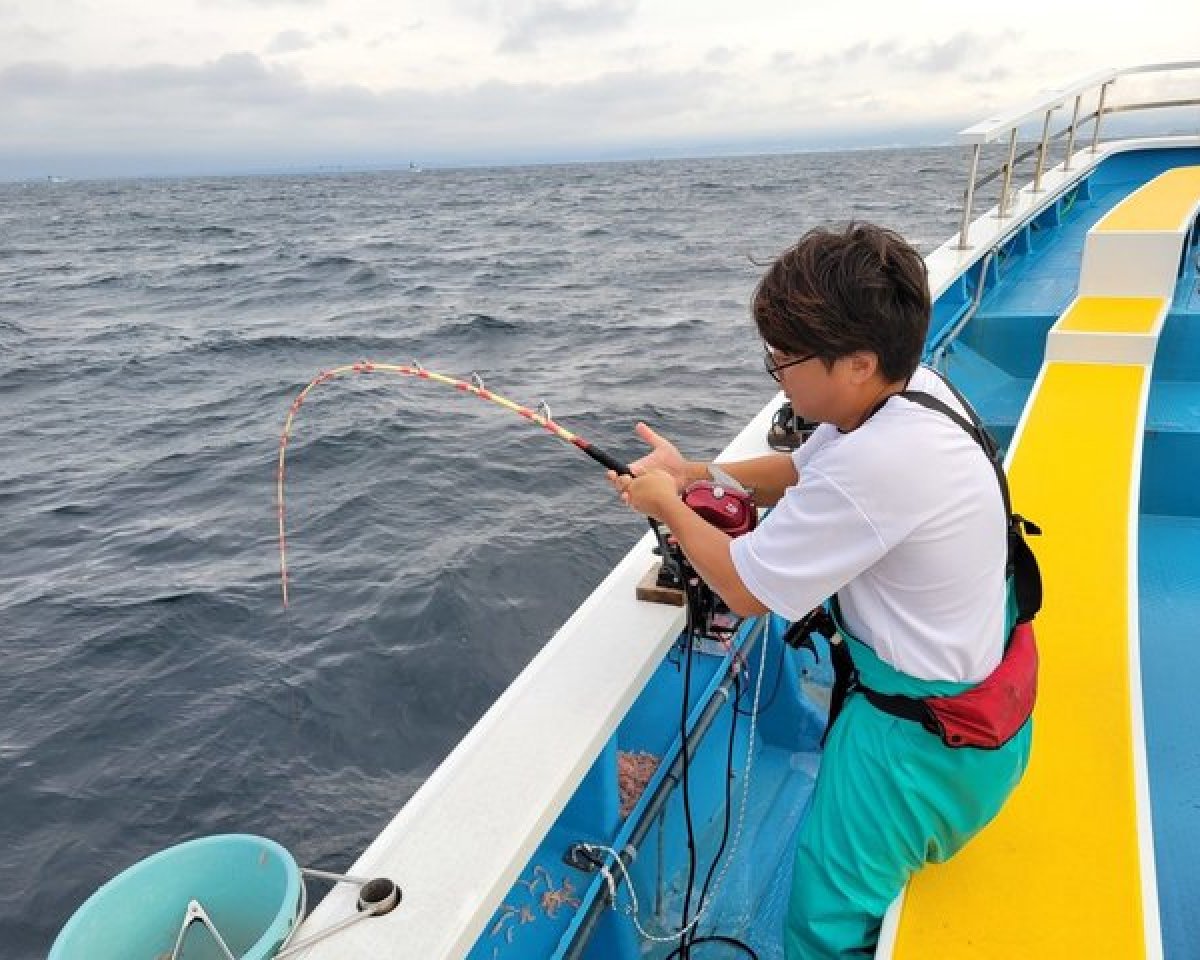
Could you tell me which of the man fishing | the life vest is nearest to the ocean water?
the man fishing

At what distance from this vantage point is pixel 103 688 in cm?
510

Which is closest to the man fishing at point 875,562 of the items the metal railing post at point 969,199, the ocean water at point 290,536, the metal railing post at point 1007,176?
the ocean water at point 290,536

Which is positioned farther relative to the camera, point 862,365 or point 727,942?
point 727,942

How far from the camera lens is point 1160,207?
214 inches

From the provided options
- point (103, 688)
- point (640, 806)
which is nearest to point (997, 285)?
point (640, 806)

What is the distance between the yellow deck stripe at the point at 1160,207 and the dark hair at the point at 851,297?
398cm

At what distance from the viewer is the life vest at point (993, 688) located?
1.51 meters

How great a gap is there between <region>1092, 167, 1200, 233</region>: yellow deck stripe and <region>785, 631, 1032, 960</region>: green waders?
407 centimetres

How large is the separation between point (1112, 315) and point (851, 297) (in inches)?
139

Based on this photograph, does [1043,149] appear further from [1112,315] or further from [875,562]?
[875,562]

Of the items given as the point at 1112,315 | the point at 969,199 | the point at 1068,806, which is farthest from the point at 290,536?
the point at 1068,806

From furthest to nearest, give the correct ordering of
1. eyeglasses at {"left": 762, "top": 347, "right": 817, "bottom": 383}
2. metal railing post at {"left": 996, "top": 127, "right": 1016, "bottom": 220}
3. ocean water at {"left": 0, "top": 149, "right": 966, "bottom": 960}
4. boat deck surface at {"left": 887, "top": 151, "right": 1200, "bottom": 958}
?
metal railing post at {"left": 996, "top": 127, "right": 1016, "bottom": 220} < ocean water at {"left": 0, "top": 149, "right": 966, "bottom": 960} < boat deck surface at {"left": 887, "top": 151, "right": 1200, "bottom": 958} < eyeglasses at {"left": 762, "top": 347, "right": 817, "bottom": 383}

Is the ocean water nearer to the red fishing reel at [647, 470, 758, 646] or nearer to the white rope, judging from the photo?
the white rope

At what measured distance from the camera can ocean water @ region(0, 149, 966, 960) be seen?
4371 mm
